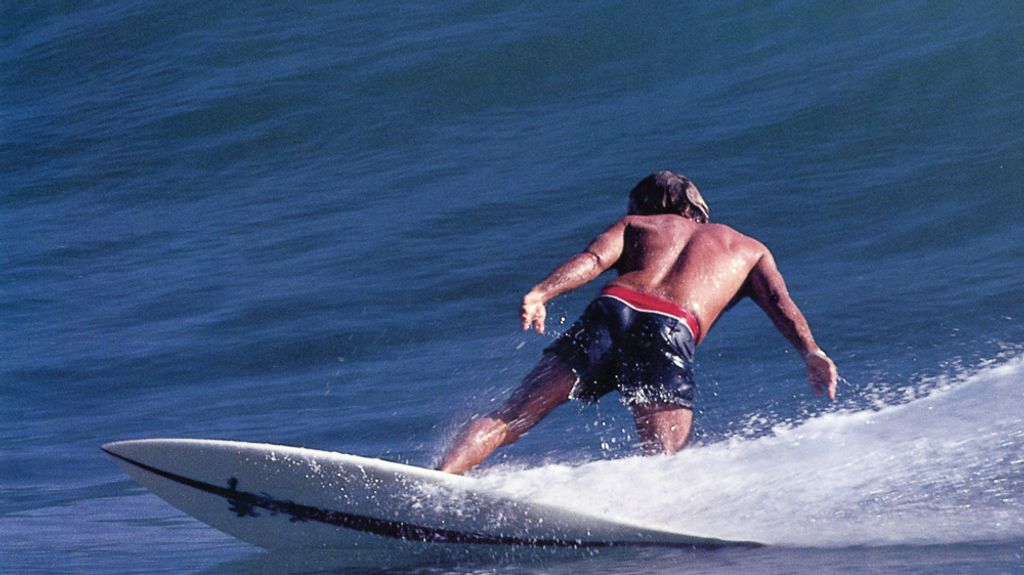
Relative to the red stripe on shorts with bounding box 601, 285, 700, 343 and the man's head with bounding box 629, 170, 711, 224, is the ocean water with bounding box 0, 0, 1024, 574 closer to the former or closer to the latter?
the red stripe on shorts with bounding box 601, 285, 700, 343

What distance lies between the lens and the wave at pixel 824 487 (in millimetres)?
3785

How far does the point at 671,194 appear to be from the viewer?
4.54 metres

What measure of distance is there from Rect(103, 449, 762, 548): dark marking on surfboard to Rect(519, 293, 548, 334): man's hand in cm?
62

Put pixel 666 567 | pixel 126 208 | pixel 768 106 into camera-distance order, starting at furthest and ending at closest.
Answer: pixel 126 208 → pixel 768 106 → pixel 666 567

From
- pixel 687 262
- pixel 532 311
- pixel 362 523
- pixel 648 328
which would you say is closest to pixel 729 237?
pixel 687 262

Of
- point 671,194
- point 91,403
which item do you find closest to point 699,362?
point 671,194

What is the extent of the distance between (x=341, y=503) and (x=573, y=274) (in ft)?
3.20

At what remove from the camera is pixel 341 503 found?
4039 millimetres

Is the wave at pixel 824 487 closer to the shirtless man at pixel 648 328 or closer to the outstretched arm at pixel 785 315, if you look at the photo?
the shirtless man at pixel 648 328

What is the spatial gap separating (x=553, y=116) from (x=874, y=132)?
3.15 meters

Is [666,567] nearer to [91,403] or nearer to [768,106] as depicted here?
[91,403]

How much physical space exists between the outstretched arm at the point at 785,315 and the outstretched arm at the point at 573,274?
48 centimetres

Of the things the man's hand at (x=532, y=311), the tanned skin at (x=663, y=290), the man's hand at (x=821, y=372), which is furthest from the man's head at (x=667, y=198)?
the man's hand at (x=532, y=311)

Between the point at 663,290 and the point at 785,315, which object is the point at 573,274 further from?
the point at 785,315
